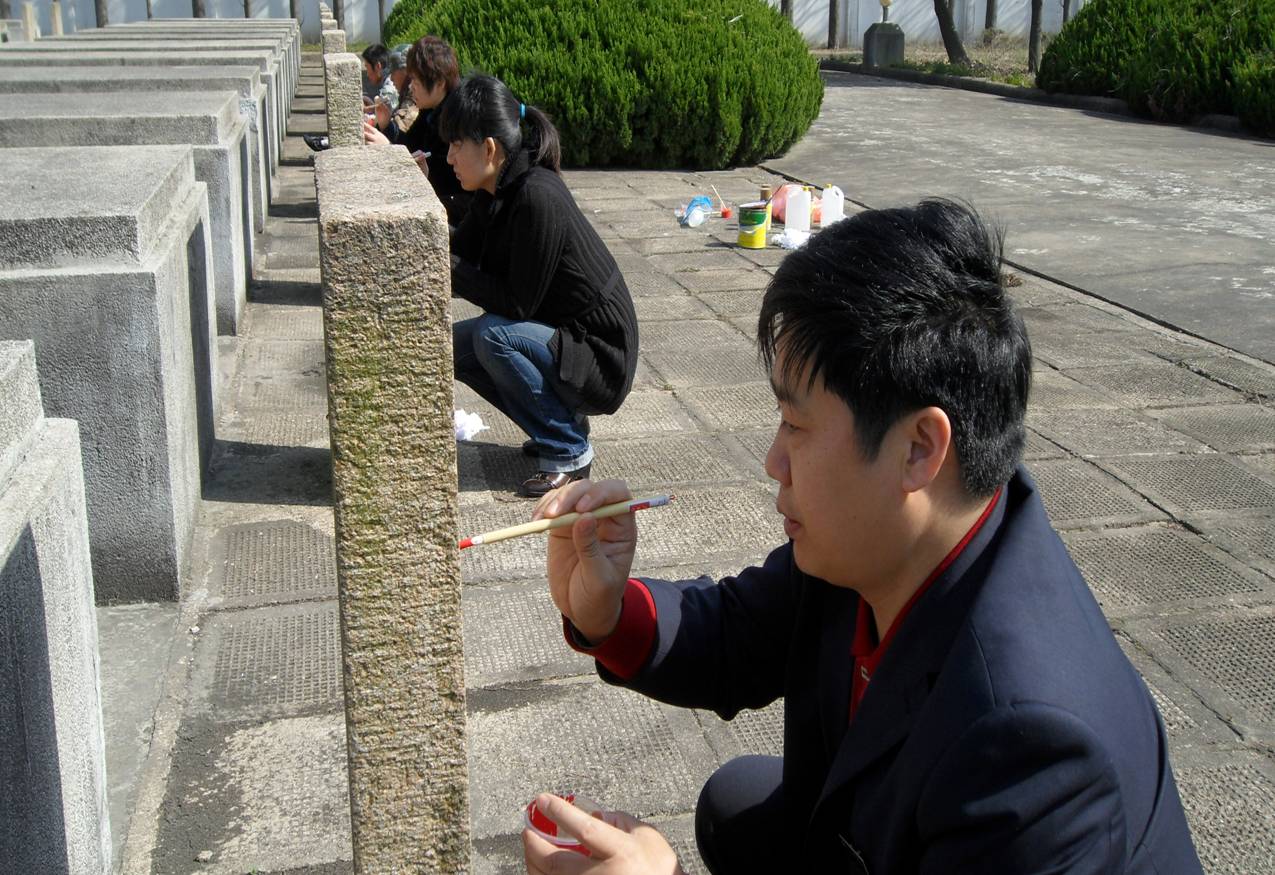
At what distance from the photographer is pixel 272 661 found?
326cm

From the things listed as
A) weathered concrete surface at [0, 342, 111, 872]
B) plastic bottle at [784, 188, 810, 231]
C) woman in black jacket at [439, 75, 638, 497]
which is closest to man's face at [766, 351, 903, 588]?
weathered concrete surface at [0, 342, 111, 872]

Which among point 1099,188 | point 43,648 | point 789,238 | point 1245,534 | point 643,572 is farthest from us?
point 1099,188

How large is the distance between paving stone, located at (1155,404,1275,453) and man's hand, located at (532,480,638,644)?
351cm

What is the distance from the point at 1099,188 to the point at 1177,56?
238 inches

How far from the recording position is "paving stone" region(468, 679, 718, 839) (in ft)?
9.07

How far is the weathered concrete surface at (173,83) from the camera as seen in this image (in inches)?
268

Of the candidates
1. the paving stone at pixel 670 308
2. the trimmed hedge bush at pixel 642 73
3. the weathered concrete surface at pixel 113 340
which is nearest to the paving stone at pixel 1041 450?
the paving stone at pixel 670 308

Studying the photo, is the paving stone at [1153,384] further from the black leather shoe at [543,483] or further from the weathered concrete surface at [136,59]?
the weathered concrete surface at [136,59]

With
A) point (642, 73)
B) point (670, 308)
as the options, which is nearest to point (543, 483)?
point (670, 308)

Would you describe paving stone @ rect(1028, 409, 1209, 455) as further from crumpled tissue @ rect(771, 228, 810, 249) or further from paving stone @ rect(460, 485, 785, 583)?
crumpled tissue @ rect(771, 228, 810, 249)

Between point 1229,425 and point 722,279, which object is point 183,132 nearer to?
point 722,279

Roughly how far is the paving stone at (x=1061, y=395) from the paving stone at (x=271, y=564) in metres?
2.78

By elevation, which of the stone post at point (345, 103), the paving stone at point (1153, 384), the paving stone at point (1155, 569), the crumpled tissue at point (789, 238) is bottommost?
the paving stone at point (1155, 569)

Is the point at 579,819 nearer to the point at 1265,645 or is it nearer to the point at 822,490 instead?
the point at 822,490
